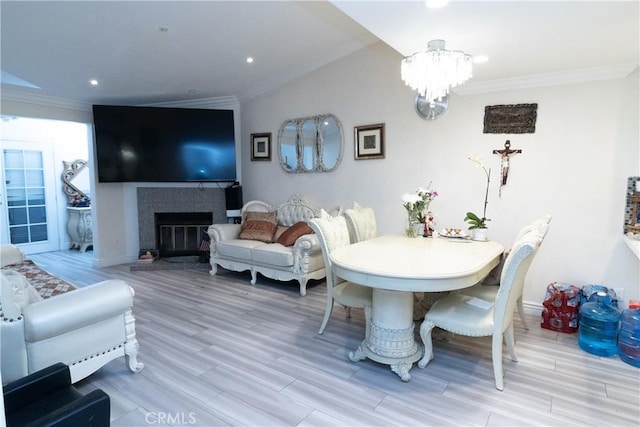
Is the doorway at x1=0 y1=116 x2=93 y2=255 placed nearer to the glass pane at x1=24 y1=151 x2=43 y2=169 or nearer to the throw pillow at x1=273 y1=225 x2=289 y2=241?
the glass pane at x1=24 y1=151 x2=43 y2=169

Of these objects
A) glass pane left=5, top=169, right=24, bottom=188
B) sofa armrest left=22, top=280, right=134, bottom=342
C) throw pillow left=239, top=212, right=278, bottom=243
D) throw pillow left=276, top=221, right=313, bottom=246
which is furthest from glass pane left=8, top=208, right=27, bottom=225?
sofa armrest left=22, top=280, right=134, bottom=342

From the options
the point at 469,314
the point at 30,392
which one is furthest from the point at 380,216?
the point at 30,392

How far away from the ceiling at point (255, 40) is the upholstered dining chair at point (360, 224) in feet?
5.16

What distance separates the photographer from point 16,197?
6324 millimetres

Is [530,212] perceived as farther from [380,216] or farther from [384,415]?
[384,415]

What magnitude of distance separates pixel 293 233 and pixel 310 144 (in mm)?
1293

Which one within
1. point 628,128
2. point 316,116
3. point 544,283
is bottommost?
point 544,283

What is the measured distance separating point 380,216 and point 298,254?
1.12 m

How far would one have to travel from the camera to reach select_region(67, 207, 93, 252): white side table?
6809 mm

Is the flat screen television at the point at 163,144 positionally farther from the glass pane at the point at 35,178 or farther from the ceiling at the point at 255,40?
Result: the glass pane at the point at 35,178

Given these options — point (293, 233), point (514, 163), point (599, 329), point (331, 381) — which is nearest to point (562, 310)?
point (599, 329)

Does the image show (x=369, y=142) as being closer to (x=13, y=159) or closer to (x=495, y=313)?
(x=495, y=313)

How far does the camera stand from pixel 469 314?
94.5 inches

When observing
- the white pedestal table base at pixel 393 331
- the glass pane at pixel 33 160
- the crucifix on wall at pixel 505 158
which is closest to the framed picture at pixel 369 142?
the crucifix on wall at pixel 505 158
